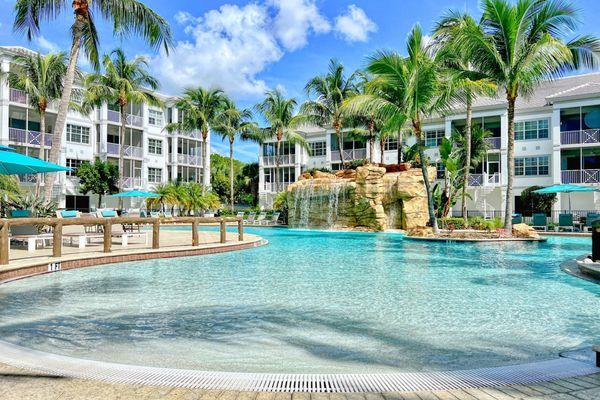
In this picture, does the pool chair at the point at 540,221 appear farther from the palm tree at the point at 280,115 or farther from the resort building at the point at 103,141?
the resort building at the point at 103,141

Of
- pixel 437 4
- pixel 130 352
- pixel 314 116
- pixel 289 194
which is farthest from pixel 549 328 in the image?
pixel 314 116

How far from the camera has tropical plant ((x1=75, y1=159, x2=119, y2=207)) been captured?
3675 centimetres

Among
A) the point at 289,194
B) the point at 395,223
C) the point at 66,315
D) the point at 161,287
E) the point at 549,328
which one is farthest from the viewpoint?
the point at 289,194

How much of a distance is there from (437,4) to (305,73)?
49.5 feet

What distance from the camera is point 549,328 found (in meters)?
5.41

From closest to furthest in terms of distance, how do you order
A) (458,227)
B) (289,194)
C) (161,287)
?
(161,287) → (458,227) → (289,194)

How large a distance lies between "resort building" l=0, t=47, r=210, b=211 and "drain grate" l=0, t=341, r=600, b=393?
33.6 meters

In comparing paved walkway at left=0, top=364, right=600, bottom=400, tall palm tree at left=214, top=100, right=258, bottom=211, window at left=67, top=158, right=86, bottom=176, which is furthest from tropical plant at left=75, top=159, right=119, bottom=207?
paved walkway at left=0, top=364, right=600, bottom=400

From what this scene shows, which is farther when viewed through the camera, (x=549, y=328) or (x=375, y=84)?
(x=375, y=84)

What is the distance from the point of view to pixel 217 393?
9.79 ft

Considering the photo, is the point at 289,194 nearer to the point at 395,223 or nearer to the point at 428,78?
the point at 395,223

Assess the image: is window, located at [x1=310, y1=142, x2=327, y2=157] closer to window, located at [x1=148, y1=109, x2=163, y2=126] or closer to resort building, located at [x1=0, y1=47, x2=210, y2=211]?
resort building, located at [x1=0, y1=47, x2=210, y2=211]

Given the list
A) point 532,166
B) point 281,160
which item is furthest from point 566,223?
point 281,160

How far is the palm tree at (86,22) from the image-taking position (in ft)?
53.5
